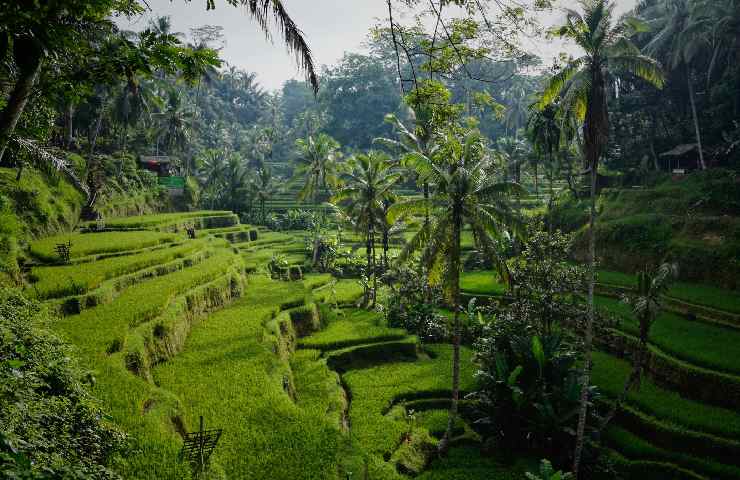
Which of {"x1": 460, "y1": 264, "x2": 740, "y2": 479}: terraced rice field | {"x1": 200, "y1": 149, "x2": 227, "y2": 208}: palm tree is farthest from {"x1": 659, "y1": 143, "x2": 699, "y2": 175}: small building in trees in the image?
{"x1": 200, "y1": 149, "x2": 227, "y2": 208}: palm tree

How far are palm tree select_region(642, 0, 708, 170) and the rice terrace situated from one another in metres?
0.27

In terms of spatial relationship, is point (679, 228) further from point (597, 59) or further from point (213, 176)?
point (213, 176)

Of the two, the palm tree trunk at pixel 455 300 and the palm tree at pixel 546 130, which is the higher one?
the palm tree at pixel 546 130

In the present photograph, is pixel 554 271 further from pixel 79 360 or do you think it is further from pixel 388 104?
pixel 388 104

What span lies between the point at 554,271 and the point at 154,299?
45.3ft

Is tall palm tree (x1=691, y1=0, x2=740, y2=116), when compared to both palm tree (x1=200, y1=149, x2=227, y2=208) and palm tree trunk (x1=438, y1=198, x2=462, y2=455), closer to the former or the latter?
palm tree trunk (x1=438, y1=198, x2=462, y2=455)

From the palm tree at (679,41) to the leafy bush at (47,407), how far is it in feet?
115

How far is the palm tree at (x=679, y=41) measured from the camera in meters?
29.5

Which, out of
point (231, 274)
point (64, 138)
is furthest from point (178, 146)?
point (231, 274)

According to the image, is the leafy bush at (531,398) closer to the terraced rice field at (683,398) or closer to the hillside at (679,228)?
the terraced rice field at (683,398)

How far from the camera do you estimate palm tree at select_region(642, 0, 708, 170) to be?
2945 centimetres

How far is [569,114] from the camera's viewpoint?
44.3ft

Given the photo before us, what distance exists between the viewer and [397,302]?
22.6 metres

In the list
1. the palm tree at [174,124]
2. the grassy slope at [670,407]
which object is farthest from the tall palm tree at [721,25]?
the palm tree at [174,124]
